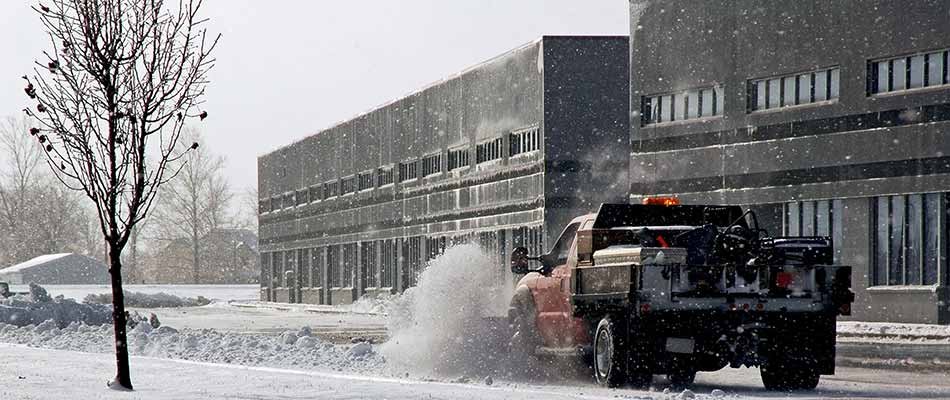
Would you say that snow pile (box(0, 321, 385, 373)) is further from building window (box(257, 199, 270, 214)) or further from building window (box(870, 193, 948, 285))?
building window (box(257, 199, 270, 214))

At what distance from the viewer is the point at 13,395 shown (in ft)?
47.9

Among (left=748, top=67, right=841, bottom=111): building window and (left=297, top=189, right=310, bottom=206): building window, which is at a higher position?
(left=748, top=67, right=841, bottom=111): building window

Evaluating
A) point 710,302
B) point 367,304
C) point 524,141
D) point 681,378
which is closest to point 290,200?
point 367,304

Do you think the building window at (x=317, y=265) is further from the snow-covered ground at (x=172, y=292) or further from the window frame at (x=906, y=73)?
the window frame at (x=906, y=73)

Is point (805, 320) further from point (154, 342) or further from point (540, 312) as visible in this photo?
point (154, 342)

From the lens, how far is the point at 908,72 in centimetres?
3628

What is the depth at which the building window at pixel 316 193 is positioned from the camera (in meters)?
78.8

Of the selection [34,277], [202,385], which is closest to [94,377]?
[202,385]

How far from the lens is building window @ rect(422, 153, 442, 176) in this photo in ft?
196

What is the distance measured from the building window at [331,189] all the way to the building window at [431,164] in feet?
47.2

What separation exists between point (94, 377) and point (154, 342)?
7.31 metres

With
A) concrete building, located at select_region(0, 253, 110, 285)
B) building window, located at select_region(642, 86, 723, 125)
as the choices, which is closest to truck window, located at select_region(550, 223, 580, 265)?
building window, located at select_region(642, 86, 723, 125)

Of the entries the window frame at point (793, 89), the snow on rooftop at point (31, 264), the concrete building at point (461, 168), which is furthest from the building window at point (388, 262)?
the snow on rooftop at point (31, 264)

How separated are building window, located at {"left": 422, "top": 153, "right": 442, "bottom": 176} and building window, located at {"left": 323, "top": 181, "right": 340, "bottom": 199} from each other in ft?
47.2
